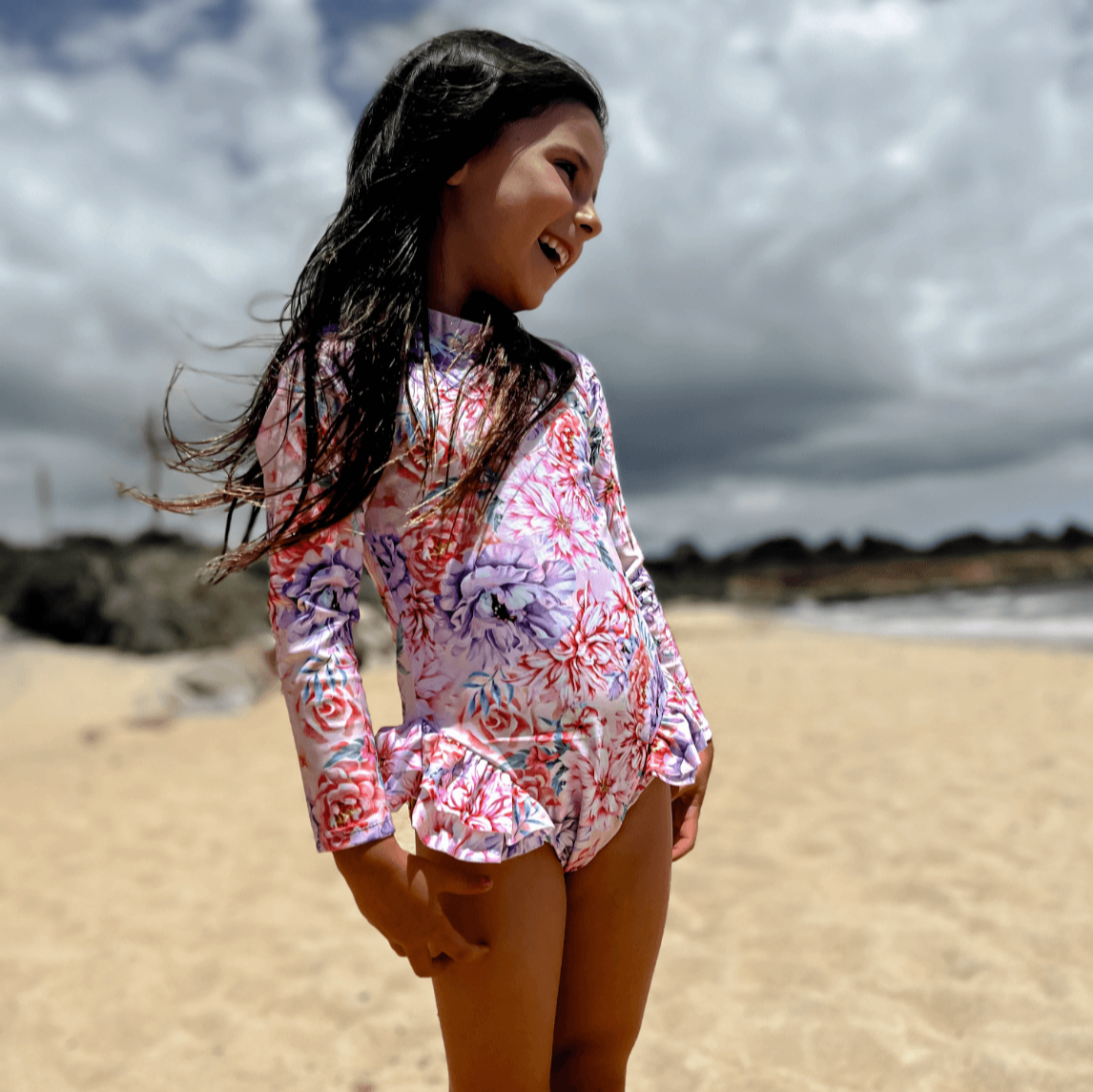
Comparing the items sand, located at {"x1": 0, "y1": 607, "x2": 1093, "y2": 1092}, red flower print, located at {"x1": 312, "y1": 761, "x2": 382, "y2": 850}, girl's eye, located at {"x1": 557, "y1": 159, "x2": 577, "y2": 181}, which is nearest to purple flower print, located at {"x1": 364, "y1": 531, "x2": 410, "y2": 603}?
red flower print, located at {"x1": 312, "y1": 761, "x2": 382, "y2": 850}

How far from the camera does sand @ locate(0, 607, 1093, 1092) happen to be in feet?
8.27

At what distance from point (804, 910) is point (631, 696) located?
2.60m

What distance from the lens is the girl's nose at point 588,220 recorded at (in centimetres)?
135

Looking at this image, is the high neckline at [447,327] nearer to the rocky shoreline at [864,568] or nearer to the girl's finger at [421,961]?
the girl's finger at [421,961]

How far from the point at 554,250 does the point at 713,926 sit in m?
2.77

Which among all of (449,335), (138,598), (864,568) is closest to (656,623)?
(449,335)

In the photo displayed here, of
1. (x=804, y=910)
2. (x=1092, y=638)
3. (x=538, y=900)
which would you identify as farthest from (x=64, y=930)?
(x=1092, y=638)

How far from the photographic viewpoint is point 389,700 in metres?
6.37

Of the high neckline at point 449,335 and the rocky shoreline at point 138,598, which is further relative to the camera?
the rocky shoreline at point 138,598

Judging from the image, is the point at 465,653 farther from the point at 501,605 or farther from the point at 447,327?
the point at 447,327

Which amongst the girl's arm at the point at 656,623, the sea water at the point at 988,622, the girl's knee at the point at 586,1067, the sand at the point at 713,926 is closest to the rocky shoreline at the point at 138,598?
the sand at the point at 713,926

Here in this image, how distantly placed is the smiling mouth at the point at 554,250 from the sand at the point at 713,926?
7.04ft

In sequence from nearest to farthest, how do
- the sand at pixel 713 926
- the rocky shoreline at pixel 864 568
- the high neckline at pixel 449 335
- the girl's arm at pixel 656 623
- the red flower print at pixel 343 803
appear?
the red flower print at pixel 343 803, the high neckline at pixel 449 335, the girl's arm at pixel 656 623, the sand at pixel 713 926, the rocky shoreline at pixel 864 568

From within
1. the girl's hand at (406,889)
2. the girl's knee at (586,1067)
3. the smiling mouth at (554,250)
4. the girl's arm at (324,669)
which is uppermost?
the smiling mouth at (554,250)
